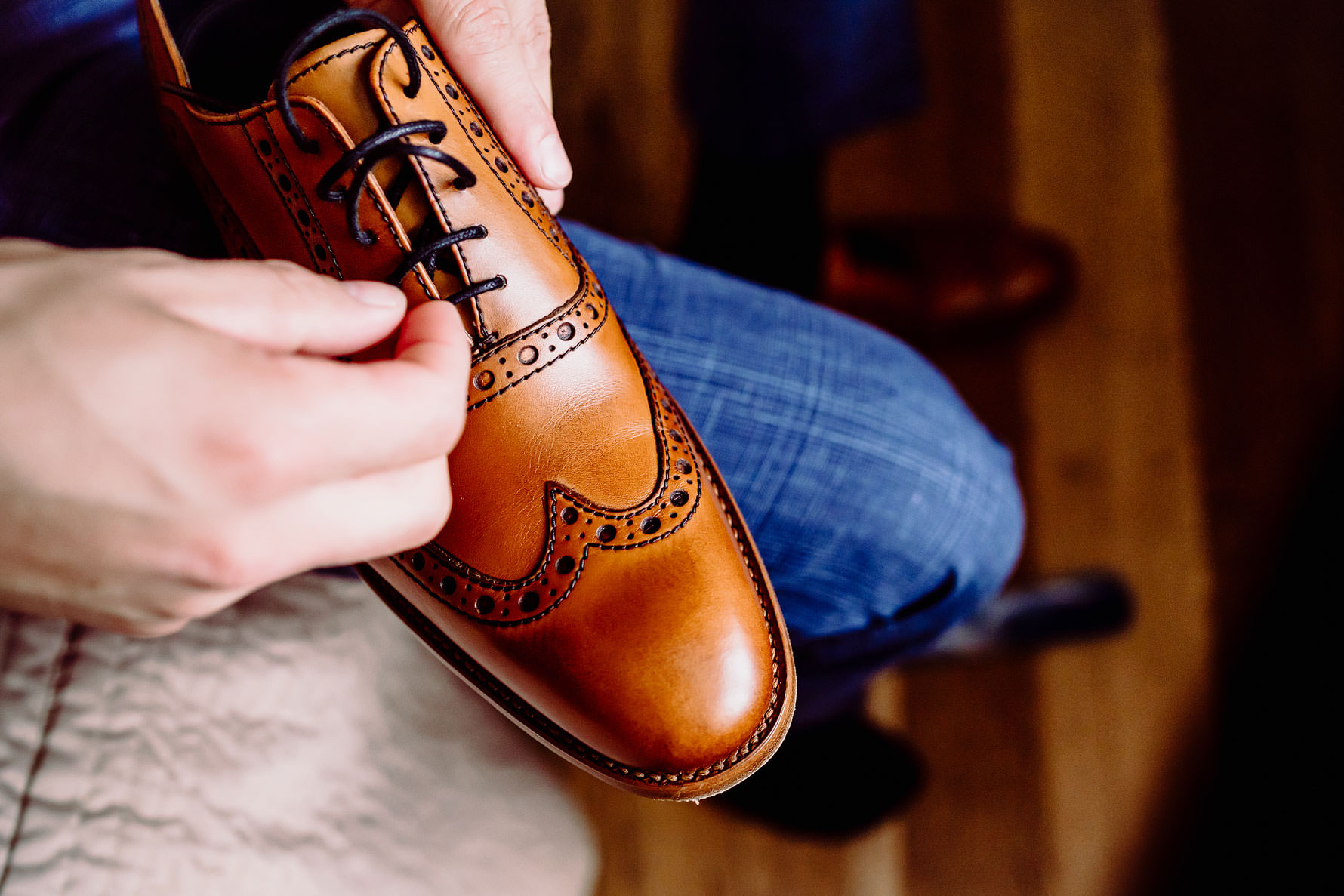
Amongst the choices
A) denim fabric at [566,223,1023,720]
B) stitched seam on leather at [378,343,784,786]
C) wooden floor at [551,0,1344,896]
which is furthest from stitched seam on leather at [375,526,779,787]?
wooden floor at [551,0,1344,896]

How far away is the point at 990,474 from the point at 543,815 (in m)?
0.52

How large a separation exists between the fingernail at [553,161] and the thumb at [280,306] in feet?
0.75

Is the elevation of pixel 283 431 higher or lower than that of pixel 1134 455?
higher

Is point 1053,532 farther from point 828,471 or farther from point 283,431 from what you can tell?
point 283,431

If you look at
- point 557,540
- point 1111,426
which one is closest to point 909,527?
point 557,540

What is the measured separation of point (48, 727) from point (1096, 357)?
4.43ft

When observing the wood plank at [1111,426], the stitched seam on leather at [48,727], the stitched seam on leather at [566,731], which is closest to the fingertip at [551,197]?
the stitched seam on leather at [566,731]

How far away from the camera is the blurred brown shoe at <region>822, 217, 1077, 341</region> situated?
48.2 inches

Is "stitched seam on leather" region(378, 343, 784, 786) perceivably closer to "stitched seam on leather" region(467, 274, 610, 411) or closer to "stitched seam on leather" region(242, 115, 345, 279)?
"stitched seam on leather" region(467, 274, 610, 411)

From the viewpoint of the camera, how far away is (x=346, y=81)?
0.52m

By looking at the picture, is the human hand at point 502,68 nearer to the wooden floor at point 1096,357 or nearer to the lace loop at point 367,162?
the lace loop at point 367,162

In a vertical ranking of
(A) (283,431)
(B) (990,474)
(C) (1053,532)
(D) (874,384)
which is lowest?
(C) (1053,532)

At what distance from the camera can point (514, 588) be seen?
55 cm

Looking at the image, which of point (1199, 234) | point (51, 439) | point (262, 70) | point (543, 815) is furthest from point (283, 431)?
point (1199, 234)
